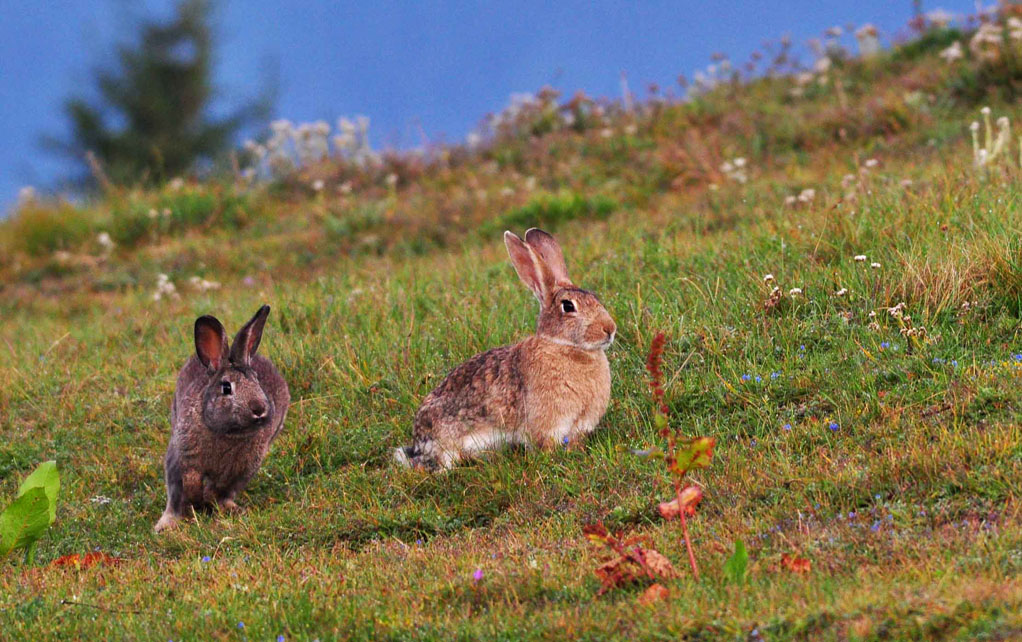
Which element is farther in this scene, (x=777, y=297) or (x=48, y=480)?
(x=777, y=297)

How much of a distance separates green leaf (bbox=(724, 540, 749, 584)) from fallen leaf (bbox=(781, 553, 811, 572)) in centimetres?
28

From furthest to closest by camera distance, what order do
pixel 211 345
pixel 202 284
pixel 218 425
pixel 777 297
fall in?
1. pixel 202 284
2. pixel 777 297
3. pixel 211 345
4. pixel 218 425

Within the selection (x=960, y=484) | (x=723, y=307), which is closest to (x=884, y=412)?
(x=960, y=484)

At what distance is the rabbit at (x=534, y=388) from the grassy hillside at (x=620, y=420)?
0.17m

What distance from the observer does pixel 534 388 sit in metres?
7.27

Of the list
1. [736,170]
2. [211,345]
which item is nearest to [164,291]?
[211,345]

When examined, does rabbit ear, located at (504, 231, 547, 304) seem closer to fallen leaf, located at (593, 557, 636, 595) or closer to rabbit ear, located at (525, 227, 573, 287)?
rabbit ear, located at (525, 227, 573, 287)

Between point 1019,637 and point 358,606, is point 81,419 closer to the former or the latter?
point 358,606

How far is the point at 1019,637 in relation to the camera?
4.22m

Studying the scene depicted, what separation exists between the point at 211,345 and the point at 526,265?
2134mm

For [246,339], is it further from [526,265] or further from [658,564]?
[658,564]

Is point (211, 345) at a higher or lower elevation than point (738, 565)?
higher

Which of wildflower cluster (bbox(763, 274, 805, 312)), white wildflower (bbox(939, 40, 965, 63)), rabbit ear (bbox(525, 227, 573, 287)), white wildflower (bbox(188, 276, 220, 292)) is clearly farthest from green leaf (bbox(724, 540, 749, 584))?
white wildflower (bbox(939, 40, 965, 63))

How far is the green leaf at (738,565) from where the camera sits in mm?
5035
